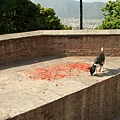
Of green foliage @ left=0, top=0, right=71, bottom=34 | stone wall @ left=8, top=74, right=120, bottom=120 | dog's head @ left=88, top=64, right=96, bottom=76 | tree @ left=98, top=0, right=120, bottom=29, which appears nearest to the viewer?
stone wall @ left=8, top=74, right=120, bottom=120

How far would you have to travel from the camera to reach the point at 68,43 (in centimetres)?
884

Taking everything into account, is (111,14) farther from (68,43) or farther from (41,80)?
(41,80)

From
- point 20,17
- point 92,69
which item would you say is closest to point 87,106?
point 92,69

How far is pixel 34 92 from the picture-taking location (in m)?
5.64

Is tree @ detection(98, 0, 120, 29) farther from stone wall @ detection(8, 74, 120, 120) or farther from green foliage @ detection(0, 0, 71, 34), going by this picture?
stone wall @ detection(8, 74, 120, 120)

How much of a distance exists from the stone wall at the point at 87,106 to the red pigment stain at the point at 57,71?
3.27 ft

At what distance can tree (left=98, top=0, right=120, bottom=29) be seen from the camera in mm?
16216

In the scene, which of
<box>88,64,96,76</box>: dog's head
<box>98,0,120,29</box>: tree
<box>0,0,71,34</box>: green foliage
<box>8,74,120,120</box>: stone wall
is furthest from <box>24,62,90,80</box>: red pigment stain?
<box>0,0,71,34</box>: green foliage

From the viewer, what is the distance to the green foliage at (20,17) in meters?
16.5

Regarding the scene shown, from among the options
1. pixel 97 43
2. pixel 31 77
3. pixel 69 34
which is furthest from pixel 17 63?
pixel 97 43

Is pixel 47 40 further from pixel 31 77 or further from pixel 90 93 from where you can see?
pixel 90 93

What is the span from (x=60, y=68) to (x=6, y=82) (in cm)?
193

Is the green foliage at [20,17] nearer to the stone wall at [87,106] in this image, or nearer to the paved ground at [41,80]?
the paved ground at [41,80]

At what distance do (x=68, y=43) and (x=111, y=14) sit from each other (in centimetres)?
1103
